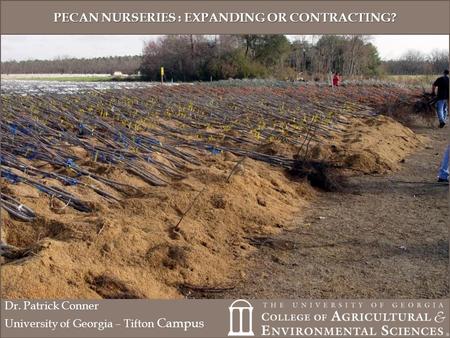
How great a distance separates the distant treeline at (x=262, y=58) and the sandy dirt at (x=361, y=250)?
26.6 m

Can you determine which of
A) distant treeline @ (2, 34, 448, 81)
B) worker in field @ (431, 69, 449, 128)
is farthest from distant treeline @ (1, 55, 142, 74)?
worker in field @ (431, 69, 449, 128)

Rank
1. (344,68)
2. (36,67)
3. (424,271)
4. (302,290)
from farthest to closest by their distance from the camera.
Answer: (36,67), (344,68), (424,271), (302,290)

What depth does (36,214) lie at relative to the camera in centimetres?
427

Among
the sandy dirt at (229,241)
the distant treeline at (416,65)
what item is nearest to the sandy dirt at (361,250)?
the sandy dirt at (229,241)

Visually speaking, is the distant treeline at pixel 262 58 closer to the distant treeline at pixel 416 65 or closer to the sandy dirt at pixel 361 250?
the distant treeline at pixel 416 65

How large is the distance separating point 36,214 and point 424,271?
3.49 meters

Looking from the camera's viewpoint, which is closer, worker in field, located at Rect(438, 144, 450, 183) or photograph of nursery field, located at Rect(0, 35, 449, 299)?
photograph of nursery field, located at Rect(0, 35, 449, 299)

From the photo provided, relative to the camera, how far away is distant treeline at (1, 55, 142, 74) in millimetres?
52094

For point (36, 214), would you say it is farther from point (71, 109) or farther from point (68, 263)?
point (71, 109)

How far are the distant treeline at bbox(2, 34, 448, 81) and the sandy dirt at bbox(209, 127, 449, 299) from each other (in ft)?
87.2

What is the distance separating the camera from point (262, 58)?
36.2 metres

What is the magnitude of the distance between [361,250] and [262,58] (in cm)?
3288

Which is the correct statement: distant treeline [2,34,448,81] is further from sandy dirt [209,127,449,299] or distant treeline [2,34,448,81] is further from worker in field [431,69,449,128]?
sandy dirt [209,127,449,299]

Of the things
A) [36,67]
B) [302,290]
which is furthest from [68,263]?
[36,67]
